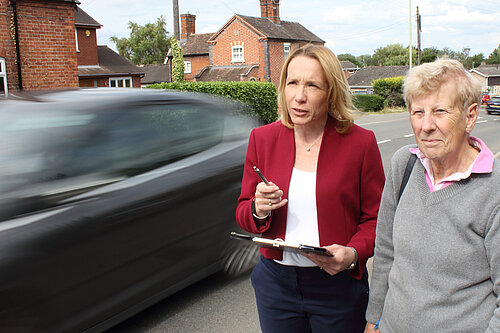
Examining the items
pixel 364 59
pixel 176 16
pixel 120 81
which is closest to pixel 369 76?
pixel 120 81

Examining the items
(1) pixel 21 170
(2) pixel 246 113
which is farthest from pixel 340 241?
(2) pixel 246 113

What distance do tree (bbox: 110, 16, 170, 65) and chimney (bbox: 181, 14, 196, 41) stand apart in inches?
943

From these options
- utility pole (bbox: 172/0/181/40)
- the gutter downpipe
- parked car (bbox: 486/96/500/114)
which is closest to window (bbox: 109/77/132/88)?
utility pole (bbox: 172/0/181/40)

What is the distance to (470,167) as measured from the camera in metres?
1.58

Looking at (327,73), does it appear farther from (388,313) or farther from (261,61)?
(261,61)

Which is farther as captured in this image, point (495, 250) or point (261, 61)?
point (261, 61)

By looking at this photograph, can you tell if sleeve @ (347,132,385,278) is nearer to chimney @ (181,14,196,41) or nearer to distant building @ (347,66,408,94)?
chimney @ (181,14,196,41)

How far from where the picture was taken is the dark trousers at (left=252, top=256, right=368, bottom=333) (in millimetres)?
2053

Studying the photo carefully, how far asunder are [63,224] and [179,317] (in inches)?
52.1

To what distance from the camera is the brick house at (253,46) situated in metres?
41.5

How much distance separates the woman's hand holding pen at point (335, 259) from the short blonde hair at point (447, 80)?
2.17ft

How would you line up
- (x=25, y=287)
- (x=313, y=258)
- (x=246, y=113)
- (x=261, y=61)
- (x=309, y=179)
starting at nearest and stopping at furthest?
(x=313, y=258) < (x=309, y=179) < (x=25, y=287) < (x=246, y=113) < (x=261, y=61)

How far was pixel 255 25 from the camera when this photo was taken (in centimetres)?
4231

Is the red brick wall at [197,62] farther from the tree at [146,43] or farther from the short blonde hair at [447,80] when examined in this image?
the short blonde hair at [447,80]
